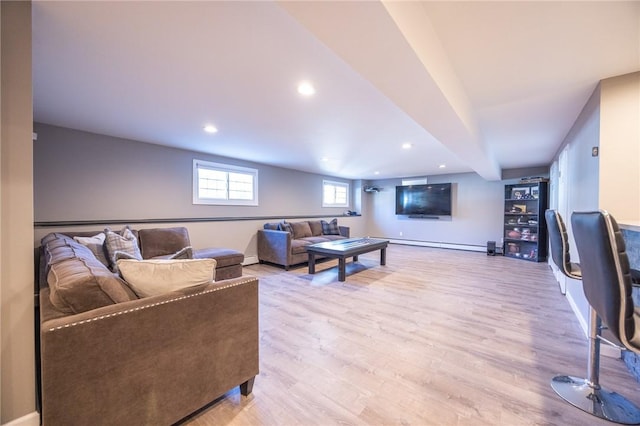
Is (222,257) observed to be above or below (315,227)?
below

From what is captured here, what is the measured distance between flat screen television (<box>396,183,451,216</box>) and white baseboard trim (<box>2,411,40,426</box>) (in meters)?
8.04

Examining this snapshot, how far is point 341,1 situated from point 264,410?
2.06 metres

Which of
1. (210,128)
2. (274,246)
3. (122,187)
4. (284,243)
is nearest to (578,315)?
(284,243)

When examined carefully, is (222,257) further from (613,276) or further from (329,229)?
(613,276)

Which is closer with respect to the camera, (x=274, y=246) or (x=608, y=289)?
(x=608, y=289)

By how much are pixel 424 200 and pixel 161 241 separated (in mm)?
6884

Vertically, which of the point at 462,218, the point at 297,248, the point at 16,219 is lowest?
the point at 297,248

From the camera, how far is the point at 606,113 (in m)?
2.02

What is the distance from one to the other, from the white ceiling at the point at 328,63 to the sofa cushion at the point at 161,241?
1.45m

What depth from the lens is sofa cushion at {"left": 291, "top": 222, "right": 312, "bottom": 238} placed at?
19.4 ft

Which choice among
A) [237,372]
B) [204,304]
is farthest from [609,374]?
[204,304]

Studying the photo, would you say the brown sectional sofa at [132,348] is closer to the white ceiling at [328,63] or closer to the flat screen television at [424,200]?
the white ceiling at [328,63]

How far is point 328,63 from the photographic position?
5.89ft

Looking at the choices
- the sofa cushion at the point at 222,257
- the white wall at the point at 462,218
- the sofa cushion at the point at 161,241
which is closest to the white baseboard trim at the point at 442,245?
the white wall at the point at 462,218
